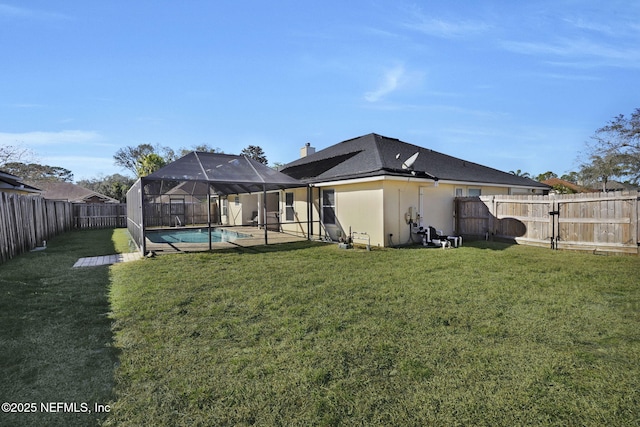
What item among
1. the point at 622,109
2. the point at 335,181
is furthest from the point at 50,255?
the point at 622,109

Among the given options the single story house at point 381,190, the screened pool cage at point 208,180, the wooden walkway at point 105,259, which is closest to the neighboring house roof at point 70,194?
the screened pool cage at point 208,180

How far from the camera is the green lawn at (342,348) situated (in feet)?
7.55

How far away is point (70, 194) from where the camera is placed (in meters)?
37.4

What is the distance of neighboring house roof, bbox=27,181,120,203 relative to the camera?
117ft

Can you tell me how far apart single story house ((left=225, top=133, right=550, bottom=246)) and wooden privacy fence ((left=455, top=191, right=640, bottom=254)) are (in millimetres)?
982

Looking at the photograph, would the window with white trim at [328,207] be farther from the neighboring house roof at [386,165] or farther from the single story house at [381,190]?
the neighboring house roof at [386,165]

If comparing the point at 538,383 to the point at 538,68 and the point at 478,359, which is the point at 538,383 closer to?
the point at 478,359

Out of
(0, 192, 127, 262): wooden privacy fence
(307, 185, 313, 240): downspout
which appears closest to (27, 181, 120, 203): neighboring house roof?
(0, 192, 127, 262): wooden privacy fence

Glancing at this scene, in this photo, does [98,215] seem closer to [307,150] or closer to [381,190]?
[307,150]

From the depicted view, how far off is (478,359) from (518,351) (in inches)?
19.9

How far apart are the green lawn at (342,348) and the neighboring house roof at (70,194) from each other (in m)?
35.7

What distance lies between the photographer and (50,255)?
924 centimetres

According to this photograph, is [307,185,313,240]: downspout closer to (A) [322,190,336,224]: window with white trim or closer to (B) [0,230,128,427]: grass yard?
(A) [322,190,336,224]: window with white trim

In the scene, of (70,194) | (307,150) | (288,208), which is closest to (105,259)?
(288,208)
